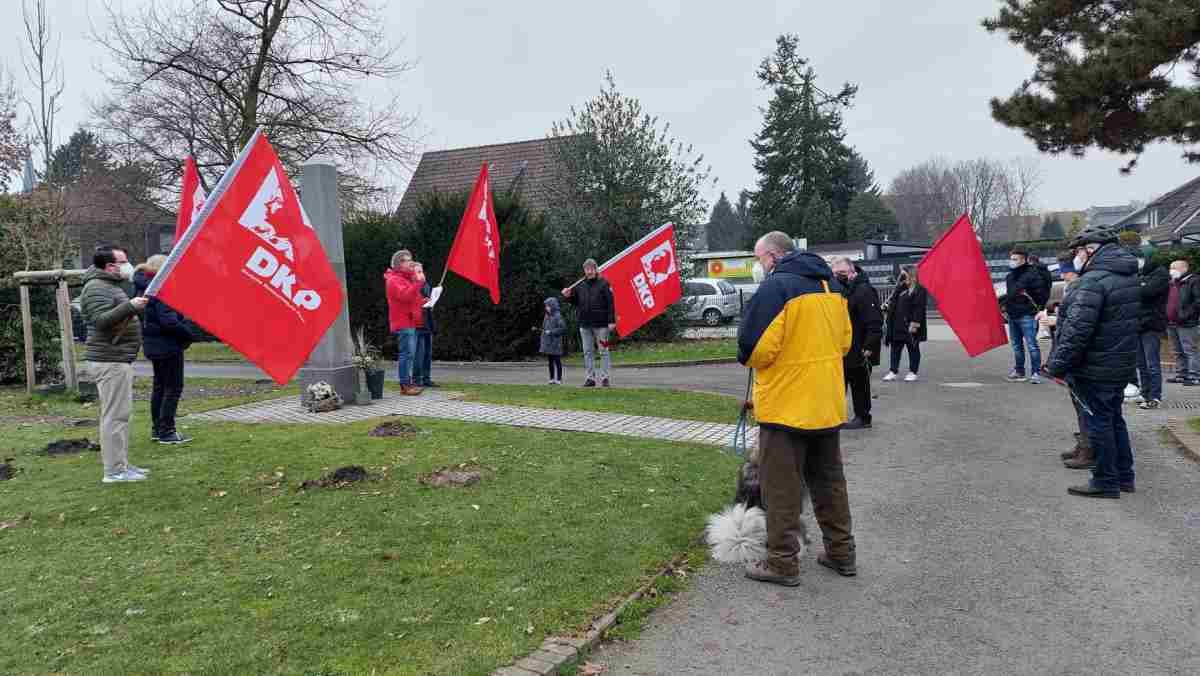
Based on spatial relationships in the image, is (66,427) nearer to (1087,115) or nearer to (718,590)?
(718,590)

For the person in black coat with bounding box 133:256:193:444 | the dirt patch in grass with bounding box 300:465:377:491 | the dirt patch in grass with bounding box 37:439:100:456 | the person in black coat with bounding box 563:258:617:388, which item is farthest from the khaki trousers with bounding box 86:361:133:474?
the person in black coat with bounding box 563:258:617:388

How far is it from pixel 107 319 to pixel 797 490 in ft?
18.6

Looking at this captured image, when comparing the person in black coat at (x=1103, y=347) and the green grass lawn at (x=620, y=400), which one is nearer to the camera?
the person in black coat at (x=1103, y=347)

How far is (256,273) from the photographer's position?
6012 millimetres

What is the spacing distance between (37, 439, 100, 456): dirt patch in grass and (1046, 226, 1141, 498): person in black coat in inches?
360

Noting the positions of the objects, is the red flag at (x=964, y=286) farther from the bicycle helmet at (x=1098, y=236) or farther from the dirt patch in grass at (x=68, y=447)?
the dirt patch in grass at (x=68, y=447)

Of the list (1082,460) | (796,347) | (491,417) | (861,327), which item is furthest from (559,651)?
(861,327)

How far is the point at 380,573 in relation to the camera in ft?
15.2

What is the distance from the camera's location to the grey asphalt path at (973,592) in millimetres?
3807

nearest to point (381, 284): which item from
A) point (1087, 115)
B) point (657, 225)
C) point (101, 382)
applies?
point (657, 225)

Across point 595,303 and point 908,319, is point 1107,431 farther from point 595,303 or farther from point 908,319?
point 595,303

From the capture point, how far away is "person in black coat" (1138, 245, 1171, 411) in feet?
34.0

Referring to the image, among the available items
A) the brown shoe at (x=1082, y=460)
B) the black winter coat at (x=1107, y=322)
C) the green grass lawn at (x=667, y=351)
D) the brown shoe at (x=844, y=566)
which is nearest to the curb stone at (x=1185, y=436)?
the brown shoe at (x=1082, y=460)

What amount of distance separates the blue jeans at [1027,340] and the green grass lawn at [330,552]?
765 centimetres
